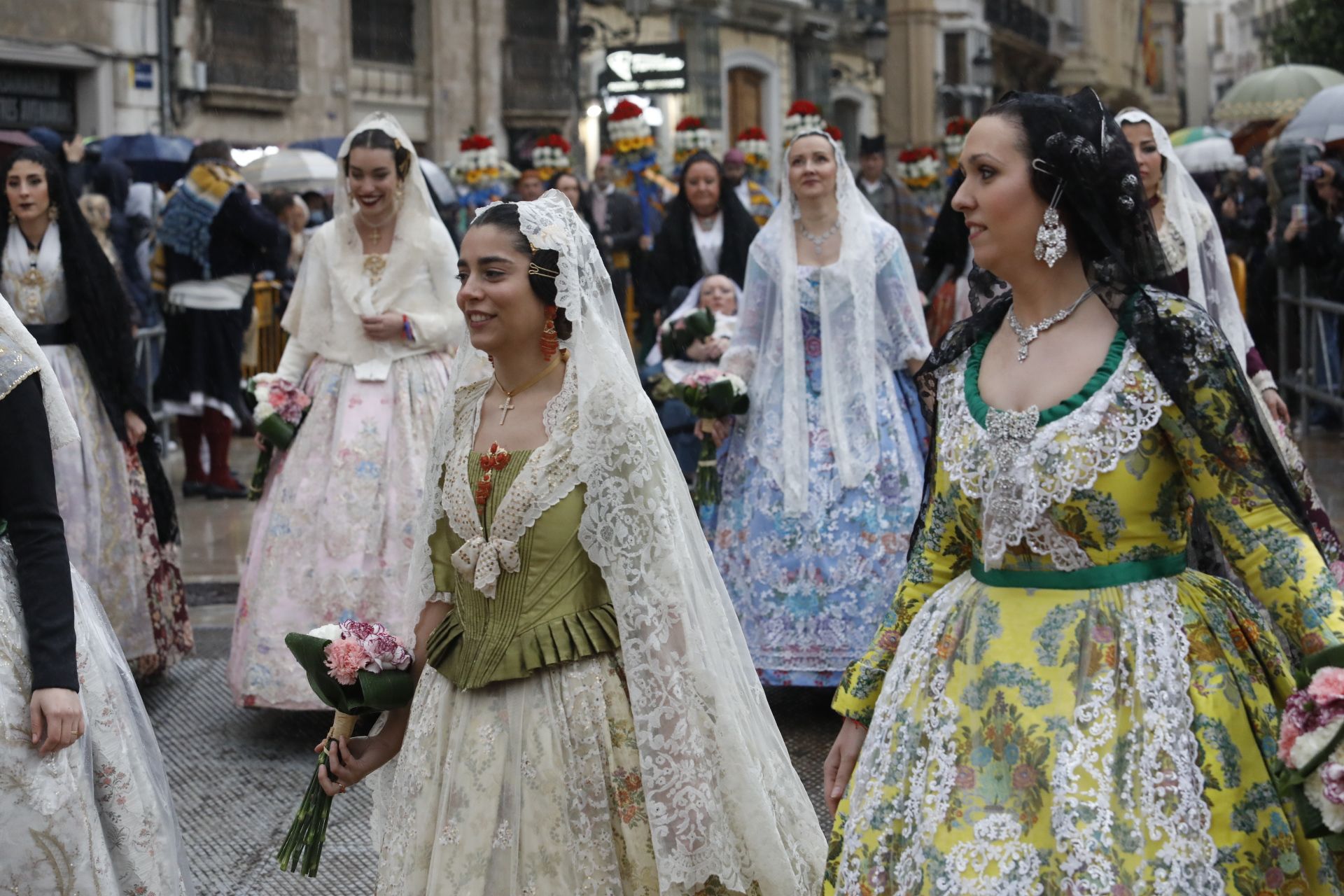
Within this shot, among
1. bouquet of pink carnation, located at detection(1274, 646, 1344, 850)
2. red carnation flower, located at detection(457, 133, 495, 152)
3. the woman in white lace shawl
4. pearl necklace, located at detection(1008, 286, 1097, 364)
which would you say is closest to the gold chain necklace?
pearl necklace, located at detection(1008, 286, 1097, 364)

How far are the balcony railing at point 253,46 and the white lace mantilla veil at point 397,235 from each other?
14.4 metres

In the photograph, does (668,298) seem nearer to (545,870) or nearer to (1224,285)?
(1224,285)

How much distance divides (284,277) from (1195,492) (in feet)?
37.5

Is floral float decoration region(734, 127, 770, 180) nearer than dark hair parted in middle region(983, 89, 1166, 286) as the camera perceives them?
No

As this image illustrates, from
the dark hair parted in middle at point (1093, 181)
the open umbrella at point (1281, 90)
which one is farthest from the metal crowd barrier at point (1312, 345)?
the open umbrella at point (1281, 90)

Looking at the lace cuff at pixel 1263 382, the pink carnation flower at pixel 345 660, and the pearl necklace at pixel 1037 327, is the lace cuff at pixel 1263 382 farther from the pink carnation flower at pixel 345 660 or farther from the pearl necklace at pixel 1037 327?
the pink carnation flower at pixel 345 660

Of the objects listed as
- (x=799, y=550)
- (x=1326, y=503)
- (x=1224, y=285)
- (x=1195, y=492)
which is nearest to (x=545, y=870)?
(x=1195, y=492)

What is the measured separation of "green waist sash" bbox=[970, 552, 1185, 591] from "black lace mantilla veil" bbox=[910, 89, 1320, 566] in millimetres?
215

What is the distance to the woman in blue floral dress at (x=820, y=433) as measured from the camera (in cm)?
638

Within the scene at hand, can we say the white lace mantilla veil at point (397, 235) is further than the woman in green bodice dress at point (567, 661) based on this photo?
Yes

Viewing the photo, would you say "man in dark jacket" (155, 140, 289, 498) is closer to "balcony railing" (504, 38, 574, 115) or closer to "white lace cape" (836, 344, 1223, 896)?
"white lace cape" (836, 344, 1223, 896)

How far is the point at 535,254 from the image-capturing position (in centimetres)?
351

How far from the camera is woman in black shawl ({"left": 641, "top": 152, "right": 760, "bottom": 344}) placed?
32.7 ft

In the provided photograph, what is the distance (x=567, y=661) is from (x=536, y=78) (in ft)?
73.3
